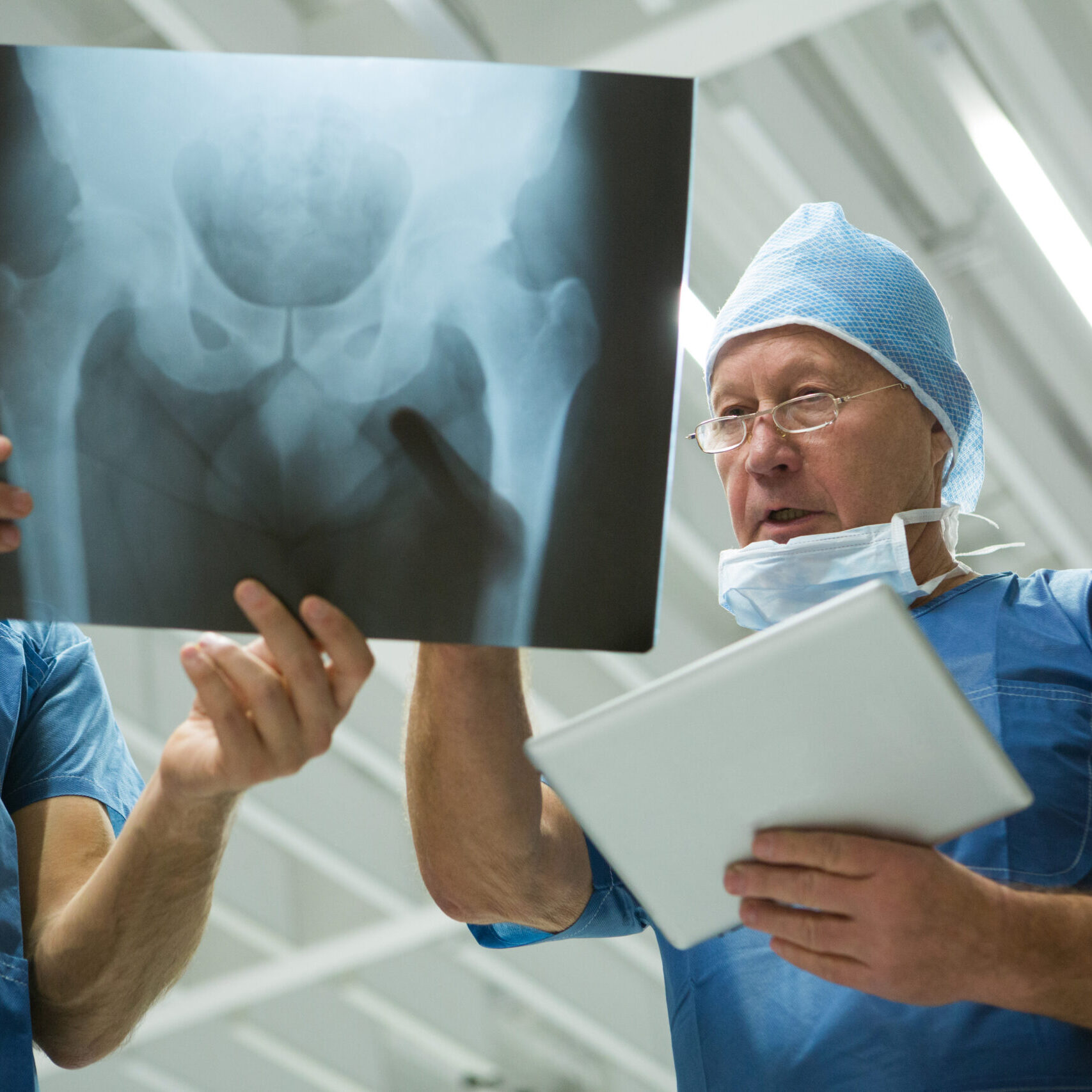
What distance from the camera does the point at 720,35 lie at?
8.34ft

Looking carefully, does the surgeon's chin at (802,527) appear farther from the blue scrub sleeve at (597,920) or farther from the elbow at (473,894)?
the elbow at (473,894)

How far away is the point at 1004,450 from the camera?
3.94m

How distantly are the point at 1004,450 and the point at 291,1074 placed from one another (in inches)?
156

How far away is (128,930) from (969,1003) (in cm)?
79

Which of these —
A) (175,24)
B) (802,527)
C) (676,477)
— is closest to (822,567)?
(802,527)

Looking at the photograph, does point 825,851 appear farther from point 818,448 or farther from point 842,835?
point 818,448

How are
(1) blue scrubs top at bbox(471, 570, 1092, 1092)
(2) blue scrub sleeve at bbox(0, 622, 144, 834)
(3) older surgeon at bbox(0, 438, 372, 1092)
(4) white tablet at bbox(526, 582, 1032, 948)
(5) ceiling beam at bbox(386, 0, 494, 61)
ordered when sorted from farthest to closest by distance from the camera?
1. (5) ceiling beam at bbox(386, 0, 494, 61)
2. (2) blue scrub sleeve at bbox(0, 622, 144, 834)
3. (1) blue scrubs top at bbox(471, 570, 1092, 1092)
4. (3) older surgeon at bbox(0, 438, 372, 1092)
5. (4) white tablet at bbox(526, 582, 1032, 948)

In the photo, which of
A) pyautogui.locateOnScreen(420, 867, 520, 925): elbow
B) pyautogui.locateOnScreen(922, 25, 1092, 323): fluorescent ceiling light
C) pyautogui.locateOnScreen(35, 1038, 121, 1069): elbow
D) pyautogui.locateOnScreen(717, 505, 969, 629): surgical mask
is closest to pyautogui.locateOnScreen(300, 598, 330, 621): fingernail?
pyautogui.locateOnScreen(420, 867, 520, 925): elbow

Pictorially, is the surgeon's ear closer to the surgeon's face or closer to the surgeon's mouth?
the surgeon's face

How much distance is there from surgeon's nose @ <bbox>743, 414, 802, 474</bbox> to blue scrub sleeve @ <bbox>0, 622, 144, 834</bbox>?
84 cm

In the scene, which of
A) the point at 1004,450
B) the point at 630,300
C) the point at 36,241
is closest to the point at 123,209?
the point at 36,241

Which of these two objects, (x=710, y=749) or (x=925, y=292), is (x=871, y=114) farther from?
(x=710, y=749)

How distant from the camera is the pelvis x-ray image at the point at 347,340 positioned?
1.03 m

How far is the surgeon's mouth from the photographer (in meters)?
1.61
